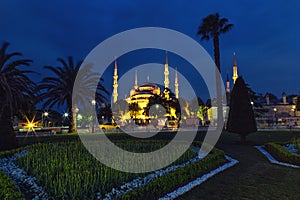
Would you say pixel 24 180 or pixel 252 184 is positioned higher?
pixel 24 180

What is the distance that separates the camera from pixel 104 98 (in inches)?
1085

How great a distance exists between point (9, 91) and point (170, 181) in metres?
12.0

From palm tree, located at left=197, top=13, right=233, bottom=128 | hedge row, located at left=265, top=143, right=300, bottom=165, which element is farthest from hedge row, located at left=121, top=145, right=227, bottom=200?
palm tree, located at left=197, top=13, right=233, bottom=128

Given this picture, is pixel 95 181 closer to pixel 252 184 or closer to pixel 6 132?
pixel 252 184

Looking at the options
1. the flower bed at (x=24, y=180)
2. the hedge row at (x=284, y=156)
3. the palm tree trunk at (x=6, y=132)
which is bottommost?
the flower bed at (x=24, y=180)

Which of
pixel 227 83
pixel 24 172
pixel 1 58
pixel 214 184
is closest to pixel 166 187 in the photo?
pixel 214 184

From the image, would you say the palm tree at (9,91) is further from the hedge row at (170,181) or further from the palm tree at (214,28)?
the palm tree at (214,28)

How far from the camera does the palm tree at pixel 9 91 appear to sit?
1347cm

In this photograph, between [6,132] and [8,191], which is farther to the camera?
[6,132]

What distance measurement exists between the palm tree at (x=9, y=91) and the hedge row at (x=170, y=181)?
34.5 ft

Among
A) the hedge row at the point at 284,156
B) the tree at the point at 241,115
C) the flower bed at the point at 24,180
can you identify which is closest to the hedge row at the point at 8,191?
the flower bed at the point at 24,180

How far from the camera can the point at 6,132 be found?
44.1ft

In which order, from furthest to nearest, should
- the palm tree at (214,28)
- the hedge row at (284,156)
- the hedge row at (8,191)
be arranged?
the palm tree at (214,28)
the hedge row at (284,156)
the hedge row at (8,191)

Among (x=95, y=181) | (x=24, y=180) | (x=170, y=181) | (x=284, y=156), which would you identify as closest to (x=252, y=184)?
(x=170, y=181)
